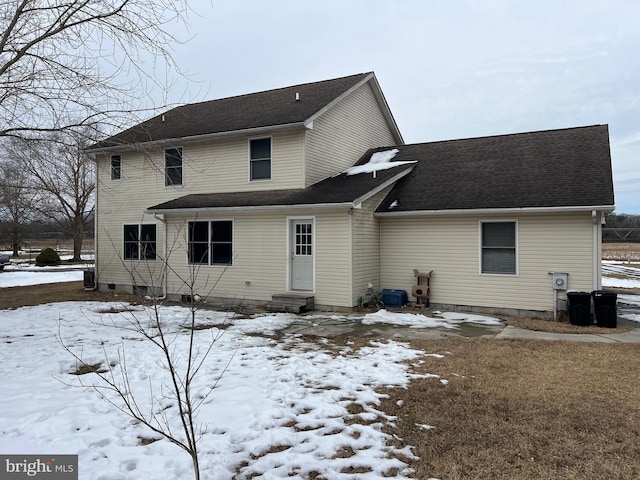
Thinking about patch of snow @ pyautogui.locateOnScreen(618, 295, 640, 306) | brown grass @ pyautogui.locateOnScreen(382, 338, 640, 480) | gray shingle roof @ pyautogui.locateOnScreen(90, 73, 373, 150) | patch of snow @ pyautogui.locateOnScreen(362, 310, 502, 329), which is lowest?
brown grass @ pyautogui.locateOnScreen(382, 338, 640, 480)

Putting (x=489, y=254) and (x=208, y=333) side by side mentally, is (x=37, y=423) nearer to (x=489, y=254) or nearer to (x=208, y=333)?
(x=208, y=333)

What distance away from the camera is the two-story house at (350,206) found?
10203 millimetres

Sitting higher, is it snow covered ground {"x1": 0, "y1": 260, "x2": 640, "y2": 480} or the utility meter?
the utility meter

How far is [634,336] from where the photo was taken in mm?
8094

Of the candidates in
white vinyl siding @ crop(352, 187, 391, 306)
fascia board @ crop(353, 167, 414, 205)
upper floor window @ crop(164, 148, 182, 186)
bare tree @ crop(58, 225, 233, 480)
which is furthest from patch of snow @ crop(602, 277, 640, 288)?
upper floor window @ crop(164, 148, 182, 186)

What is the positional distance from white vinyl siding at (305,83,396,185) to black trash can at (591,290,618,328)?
7685mm

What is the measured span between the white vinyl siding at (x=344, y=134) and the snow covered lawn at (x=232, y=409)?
255 inches

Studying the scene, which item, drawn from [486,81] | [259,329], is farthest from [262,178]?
[486,81]

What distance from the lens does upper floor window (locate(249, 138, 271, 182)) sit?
12.7 metres

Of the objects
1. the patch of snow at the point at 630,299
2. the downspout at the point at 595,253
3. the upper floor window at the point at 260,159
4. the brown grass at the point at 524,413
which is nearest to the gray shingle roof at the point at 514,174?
the downspout at the point at 595,253

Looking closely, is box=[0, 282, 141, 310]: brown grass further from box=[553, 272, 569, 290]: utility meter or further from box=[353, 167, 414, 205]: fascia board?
box=[553, 272, 569, 290]: utility meter

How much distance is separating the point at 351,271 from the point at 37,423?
7.62 meters

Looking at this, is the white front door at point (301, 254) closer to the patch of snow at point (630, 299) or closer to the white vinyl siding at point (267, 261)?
the white vinyl siding at point (267, 261)

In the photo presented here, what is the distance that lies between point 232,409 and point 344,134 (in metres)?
11.1
